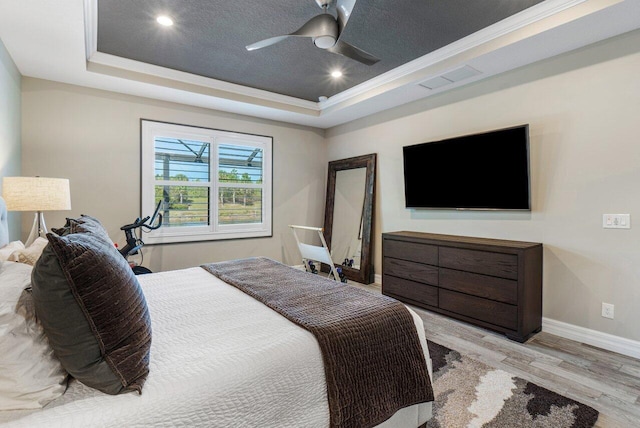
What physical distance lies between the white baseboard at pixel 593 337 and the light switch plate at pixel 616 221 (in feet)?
2.92

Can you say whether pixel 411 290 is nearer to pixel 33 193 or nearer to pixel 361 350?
pixel 361 350

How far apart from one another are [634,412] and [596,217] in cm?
148

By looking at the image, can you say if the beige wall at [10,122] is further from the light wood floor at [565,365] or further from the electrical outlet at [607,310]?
the electrical outlet at [607,310]

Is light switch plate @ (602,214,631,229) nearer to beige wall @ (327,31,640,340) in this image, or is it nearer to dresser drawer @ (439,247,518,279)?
beige wall @ (327,31,640,340)

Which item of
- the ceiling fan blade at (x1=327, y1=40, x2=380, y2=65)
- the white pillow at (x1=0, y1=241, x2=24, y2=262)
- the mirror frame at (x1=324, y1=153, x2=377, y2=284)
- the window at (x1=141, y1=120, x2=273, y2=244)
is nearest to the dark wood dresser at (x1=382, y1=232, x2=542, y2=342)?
the mirror frame at (x1=324, y1=153, x2=377, y2=284)

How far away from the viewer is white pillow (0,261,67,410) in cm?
90

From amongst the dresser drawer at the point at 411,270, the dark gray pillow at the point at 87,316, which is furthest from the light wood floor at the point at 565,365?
the dark gray pillow at the point at 87,316

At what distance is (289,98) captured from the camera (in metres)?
4.51

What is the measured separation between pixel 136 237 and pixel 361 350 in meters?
3.56

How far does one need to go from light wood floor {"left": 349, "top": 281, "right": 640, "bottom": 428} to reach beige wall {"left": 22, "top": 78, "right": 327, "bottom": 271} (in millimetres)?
3149

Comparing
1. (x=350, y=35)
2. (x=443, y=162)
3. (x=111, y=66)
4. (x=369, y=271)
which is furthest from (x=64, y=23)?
(x=369, y=271)

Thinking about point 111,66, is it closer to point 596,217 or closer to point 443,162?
point 443,162

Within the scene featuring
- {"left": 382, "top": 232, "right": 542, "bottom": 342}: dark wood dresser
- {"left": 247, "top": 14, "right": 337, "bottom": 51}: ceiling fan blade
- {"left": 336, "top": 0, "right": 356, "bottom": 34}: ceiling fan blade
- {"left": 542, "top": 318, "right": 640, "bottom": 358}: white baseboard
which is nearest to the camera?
{"left": 336, "top": 0, "right": 356, "bottom": 34}: ceiling fan blade

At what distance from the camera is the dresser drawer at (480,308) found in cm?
279
